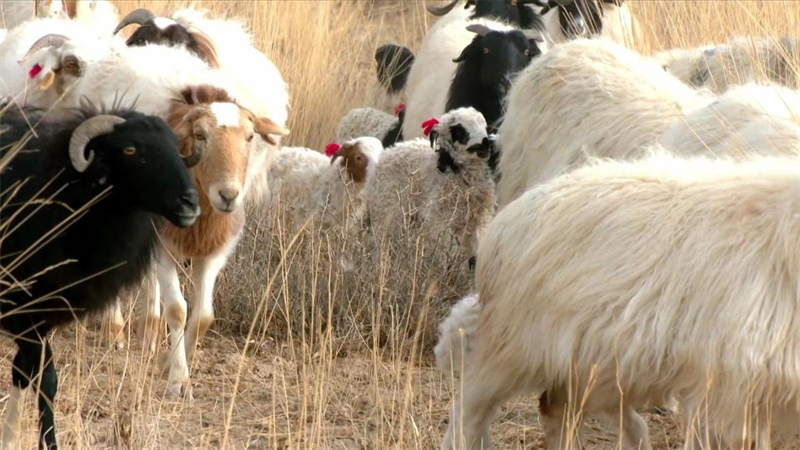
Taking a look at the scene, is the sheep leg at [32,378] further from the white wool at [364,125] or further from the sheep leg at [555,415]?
the white wool at [364,125]

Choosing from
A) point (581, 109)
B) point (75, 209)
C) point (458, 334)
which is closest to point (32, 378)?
point (75, 209)

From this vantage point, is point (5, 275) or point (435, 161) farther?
point (435, 161)

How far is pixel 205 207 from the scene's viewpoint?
19.7ft

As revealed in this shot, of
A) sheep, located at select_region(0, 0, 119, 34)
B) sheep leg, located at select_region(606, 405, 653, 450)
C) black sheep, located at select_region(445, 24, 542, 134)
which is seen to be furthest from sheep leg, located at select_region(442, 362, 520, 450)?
sheep, located at select_region(0, 0, 119, 34)

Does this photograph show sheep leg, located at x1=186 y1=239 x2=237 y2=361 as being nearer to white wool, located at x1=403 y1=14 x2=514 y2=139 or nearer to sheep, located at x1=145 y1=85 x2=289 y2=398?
sheep, located at x1=145 y1=85 x2=289 y2=398

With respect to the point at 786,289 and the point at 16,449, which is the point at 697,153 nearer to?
the point at 786,289

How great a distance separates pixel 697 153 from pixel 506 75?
322 cm

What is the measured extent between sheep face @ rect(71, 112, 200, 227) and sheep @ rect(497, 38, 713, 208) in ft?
7.13

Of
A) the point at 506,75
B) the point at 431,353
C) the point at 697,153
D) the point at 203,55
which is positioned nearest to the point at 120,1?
the point at 506,75

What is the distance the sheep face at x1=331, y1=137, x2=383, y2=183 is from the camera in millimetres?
8156

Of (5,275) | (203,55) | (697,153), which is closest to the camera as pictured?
(5,275)

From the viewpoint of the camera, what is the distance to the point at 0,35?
832 cm

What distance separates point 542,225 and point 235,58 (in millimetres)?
3106

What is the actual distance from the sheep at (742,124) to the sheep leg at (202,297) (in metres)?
2.01
